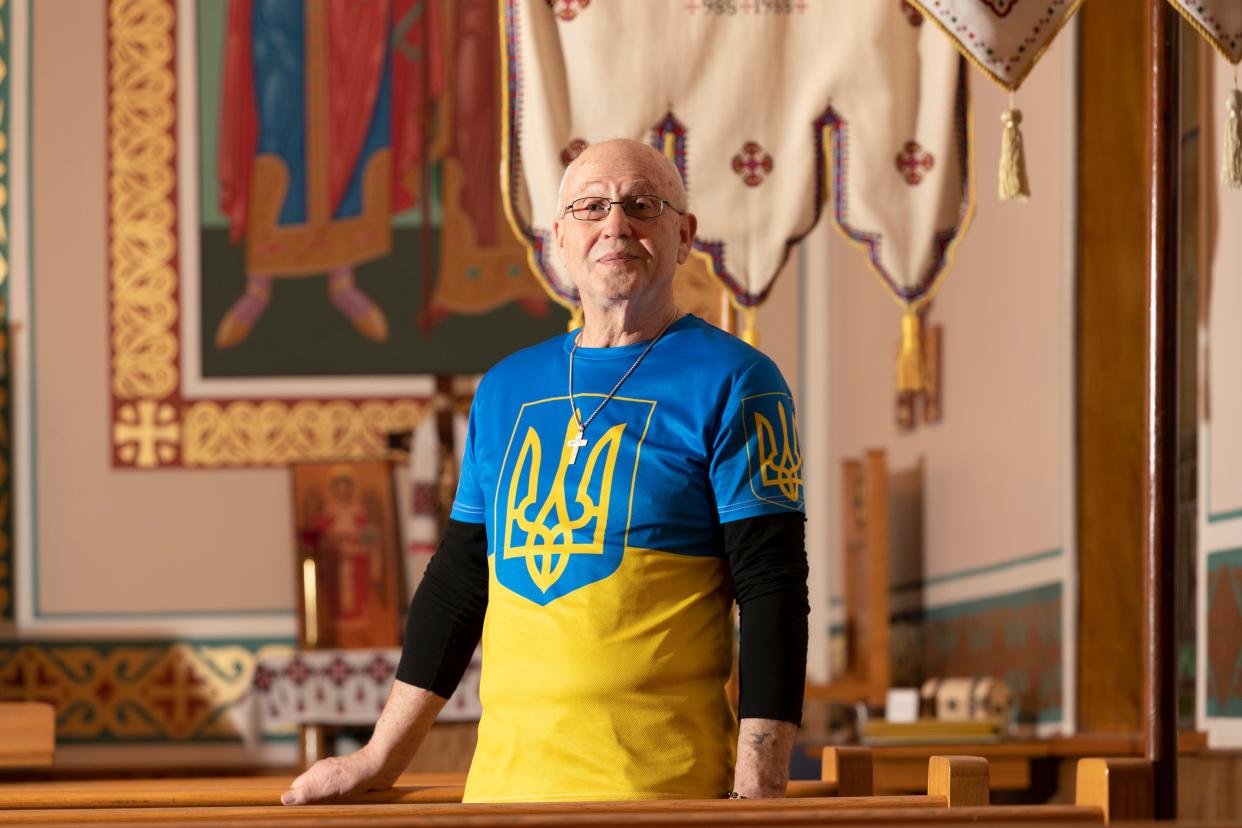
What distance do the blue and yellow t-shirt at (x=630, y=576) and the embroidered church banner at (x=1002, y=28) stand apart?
1025mm

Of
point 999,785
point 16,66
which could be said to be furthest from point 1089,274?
point 16,66

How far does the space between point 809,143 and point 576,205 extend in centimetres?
145

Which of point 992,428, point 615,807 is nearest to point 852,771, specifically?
point 615,807

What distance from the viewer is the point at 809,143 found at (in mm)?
4141

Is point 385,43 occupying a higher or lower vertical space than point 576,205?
higher

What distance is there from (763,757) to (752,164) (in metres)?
1.89

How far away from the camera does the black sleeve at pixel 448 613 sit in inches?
114

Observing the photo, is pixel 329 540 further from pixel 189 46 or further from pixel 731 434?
pixel 731 434

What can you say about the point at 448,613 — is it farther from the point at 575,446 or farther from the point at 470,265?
the point at 470,265

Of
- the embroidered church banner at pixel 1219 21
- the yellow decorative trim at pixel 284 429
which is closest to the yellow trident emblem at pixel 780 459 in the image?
the embroidered church banner at pixel 1219 21

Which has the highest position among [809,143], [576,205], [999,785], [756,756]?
[809,143]

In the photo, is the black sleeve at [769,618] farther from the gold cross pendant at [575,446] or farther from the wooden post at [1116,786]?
the wooden post at [1116,786]

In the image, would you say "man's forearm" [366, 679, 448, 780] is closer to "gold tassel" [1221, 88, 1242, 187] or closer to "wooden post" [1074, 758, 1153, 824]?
"wooden post" [1074, 758, 1153, 824]

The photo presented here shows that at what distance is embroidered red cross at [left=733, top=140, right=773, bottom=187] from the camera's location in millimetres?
4145
